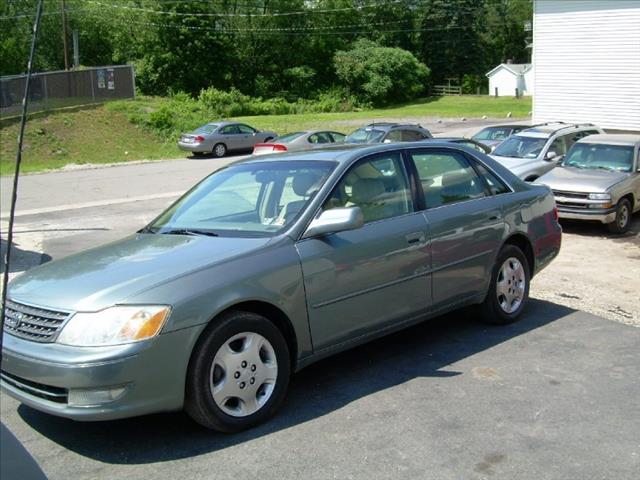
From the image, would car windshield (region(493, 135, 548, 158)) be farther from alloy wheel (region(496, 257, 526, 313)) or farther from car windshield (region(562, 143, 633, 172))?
alloy wheel (region(496, 257, 526, 313))

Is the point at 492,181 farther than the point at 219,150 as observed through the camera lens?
No

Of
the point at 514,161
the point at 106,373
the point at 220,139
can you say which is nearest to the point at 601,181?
the point at 514,161

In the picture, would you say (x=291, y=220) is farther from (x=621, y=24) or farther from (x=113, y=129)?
(x=113, y=129)

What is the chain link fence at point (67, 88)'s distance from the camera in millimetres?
33531

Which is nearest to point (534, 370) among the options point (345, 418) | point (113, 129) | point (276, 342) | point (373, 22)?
point (345, 418)

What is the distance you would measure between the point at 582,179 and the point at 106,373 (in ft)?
34.5

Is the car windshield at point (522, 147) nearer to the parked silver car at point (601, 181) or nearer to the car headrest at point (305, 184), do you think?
the parked silver car at point (601, 181)

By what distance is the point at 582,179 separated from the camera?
1257 cm

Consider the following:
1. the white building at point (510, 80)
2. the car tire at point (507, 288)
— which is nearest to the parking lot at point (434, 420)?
the car tire at point (507, 288)

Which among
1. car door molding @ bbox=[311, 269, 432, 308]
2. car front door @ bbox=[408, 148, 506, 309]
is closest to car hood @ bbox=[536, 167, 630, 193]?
car front door @ bbox=[408, 148, 506, 309]

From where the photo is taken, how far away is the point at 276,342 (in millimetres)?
4465

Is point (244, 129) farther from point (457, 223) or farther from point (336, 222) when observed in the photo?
point (336, 222)

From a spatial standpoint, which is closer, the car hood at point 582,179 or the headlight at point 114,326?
the headlight at point 114,326

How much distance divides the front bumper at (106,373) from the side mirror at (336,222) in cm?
110
